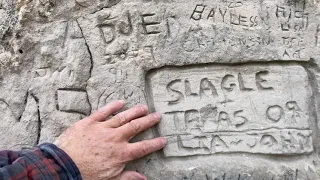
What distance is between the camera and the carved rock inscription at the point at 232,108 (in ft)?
4.86

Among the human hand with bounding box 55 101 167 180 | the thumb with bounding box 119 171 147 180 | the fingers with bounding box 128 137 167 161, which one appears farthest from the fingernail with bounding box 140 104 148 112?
the thumb with bounding box 119 171 147 180

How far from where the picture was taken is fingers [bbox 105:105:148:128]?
1.36m

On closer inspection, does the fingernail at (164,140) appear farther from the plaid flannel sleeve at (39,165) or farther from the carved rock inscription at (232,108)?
the plaid flannel sleeve at (39,165)

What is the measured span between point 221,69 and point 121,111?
1.24 feet

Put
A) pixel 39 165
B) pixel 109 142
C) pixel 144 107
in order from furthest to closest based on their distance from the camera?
pixel 144 107, pixel 109 142, pixel 39 165

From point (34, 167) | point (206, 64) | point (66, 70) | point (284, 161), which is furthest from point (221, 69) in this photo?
point (34, 167)

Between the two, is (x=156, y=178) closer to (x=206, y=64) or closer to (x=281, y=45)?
(x=206, y=64)

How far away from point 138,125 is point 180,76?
24 cm

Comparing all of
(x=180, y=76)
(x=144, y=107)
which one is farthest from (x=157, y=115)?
(x=180, y=76)

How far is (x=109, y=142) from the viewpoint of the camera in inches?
51.6

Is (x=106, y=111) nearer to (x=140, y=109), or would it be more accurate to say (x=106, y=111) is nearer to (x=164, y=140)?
(x=140, y=109)

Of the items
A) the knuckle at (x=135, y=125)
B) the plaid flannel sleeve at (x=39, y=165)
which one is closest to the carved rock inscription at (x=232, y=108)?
the knuckle at (x=135, y=125)

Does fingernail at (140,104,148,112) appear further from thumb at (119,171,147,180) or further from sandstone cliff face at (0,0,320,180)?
thumb at (119,171,147,180)

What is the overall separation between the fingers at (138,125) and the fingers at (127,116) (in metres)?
0.02
